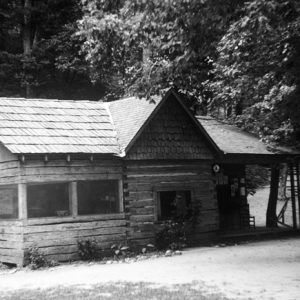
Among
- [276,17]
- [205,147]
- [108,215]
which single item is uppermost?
[276,17]

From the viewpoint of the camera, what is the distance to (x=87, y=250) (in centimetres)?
1911

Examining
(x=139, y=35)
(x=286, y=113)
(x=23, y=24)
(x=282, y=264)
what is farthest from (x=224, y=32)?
(x=23, y=24)

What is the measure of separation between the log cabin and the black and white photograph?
2.0 inches

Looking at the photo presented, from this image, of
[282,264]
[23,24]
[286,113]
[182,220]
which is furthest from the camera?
[23,24]

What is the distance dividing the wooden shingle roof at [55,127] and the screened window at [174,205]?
3225 mm

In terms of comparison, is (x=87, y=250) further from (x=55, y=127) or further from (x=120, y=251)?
(x=55, y=127)

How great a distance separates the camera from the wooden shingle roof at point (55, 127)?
61.6 feet

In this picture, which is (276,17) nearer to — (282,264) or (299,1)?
(299,1)

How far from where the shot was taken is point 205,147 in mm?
22719

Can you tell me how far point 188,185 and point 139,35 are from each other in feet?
27.4

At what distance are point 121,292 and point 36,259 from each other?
20.3 ft

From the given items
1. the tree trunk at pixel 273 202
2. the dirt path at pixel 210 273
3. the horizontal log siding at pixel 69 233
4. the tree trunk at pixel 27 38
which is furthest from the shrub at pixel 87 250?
the tree trunk at pixel 27 38

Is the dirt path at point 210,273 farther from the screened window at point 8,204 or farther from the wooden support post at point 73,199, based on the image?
the screened window at point 8,204

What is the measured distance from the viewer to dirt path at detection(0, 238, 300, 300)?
12.7 meters
